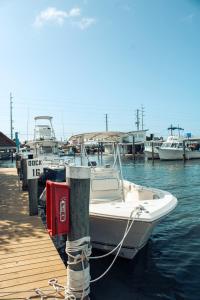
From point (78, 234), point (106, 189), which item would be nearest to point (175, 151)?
point (106, 189)

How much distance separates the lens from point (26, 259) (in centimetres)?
620

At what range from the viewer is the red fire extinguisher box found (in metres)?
4.38

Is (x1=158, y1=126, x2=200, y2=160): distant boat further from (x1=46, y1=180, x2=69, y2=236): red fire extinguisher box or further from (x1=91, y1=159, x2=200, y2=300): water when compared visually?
(x1=46, y1=180, x2=69, y2=236): red fire extinguisher box

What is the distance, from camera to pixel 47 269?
18.9 feet

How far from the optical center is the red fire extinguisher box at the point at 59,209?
172 inches

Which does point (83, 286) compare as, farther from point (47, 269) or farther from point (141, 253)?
point (141, 253)

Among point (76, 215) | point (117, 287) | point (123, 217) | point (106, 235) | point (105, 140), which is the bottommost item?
point (117, 287)

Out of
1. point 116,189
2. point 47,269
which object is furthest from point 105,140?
point 47,269

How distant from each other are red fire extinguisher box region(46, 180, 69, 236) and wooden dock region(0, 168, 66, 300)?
1123mm

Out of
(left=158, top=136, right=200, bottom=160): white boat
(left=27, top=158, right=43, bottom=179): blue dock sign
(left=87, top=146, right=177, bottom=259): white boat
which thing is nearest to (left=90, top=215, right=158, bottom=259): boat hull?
(left=87, top=146, right=177, bottom=259): white boat

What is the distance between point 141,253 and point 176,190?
1258 cm

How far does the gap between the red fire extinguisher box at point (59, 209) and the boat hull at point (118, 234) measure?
3185mm

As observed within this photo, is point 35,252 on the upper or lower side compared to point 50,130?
lower

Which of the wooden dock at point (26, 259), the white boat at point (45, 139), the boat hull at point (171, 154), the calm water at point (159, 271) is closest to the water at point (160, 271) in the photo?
the calm water at point (159, 271)
